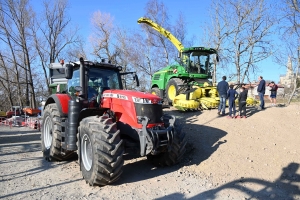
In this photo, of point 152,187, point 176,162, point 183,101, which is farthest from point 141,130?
point 183,101

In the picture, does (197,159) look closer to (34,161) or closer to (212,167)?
(212,167)

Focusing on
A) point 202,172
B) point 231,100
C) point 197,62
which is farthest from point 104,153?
point 197,62

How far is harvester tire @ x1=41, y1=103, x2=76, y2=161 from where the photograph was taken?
19.4 feet

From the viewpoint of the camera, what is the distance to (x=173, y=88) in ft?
40.8

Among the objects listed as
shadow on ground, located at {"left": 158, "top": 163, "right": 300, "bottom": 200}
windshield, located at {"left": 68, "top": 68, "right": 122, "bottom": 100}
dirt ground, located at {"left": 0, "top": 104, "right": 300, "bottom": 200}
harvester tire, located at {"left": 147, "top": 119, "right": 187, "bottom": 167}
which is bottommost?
shadow on ground, located at {"left": 158, "top": 163, "right": 300, "bottom": 200}

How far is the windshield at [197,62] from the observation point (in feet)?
41.9

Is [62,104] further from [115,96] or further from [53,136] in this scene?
[115,96]

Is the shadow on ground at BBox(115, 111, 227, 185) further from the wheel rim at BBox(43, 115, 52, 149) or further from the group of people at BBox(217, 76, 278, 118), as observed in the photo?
the wheel rim at BBox(43, 115, 52, 149)

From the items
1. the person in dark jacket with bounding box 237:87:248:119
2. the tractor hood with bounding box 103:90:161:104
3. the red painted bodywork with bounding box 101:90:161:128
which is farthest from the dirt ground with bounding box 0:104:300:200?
the tractor hood with bounding box 103:90:161:104

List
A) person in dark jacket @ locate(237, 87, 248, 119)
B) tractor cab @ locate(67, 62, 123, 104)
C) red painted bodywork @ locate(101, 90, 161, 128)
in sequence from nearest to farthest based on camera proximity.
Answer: red painted bodywork @ locate(101, 90, 161, 128) < tractor cab @ locate(67, 62, 123, 104) < person in dark jacket @ locate(237, 87, 248, 119)

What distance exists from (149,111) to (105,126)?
101 centimetres

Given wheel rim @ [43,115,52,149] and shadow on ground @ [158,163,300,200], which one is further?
wheel rim @ [43,115,52,149]

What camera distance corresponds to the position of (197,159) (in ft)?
20.8

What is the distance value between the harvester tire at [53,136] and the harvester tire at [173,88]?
647 centimetres
